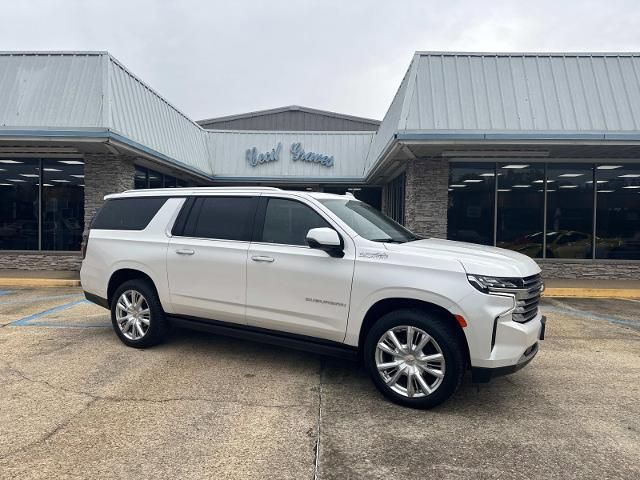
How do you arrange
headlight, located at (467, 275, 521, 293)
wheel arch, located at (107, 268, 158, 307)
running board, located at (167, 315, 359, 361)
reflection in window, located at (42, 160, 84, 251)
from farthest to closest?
reflection in window, located at (42, 160, 84, 251) < wheel arch, located at (107, 268, 158, 307) < running board, located at (167, 315, 359, 361) < headlight, located at (467, 275, 521, 293)

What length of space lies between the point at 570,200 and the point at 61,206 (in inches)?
527

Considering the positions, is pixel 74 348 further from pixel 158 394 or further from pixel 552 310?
pixel 552 310

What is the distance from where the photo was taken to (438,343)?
3824 millimetres

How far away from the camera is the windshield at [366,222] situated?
455cm

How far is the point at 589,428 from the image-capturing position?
365 centimetres

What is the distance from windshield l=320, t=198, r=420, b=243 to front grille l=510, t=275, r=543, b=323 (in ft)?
4.07

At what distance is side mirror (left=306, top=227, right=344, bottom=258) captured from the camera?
4.15m

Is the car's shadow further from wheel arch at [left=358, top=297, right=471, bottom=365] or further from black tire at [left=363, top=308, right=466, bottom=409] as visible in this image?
wheel arch at [left=358, top=297, right=471, bottom=365]

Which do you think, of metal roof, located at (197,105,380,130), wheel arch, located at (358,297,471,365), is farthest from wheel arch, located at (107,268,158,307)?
metal roof, located at (197,105,380,130)

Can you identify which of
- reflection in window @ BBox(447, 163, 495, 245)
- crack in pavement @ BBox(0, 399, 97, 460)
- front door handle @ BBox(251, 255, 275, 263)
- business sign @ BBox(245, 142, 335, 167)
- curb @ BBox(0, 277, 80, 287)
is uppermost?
business sign @ BBox(245, 142, 335, 167)

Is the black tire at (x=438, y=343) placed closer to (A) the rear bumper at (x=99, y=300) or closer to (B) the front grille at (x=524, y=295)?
(B) the front grille at (x=524, y=295)

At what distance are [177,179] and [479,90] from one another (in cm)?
1065

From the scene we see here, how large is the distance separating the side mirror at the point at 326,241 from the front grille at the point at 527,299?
153cm

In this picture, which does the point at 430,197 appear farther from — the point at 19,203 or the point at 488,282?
the point at 19,203
